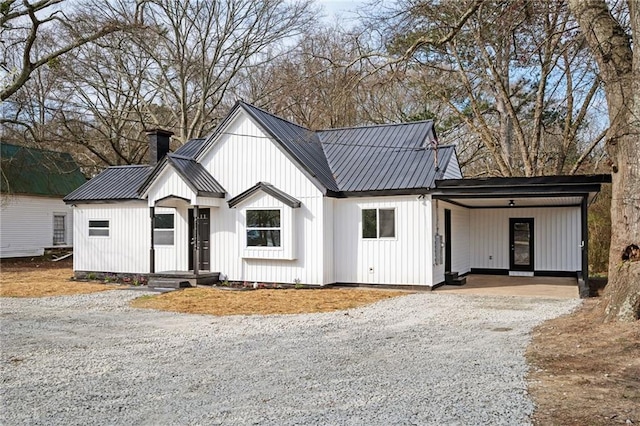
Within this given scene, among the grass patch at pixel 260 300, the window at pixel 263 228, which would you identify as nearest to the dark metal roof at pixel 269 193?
the window at pixel 263 228

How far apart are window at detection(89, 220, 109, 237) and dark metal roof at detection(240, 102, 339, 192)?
641 centimetres

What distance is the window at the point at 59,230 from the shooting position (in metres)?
27.6

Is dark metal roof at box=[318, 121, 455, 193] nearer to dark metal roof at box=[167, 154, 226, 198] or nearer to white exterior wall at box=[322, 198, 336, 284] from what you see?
white exterior wall at box=[322, 198, 336, 284]

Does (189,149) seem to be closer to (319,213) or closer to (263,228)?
(263,228)

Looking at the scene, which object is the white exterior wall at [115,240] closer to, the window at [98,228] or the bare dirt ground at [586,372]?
the window at [98,228]

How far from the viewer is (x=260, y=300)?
40.3 ft

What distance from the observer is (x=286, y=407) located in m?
4.81

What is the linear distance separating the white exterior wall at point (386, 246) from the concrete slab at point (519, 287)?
0.99 meters

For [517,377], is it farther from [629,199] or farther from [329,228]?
[329,228]

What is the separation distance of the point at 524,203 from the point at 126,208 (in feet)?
41.1

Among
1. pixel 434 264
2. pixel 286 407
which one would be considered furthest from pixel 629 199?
pixel 286 407

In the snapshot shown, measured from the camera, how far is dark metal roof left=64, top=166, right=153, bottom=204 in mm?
17266

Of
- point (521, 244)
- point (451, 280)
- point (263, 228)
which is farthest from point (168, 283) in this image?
point (521, 244)

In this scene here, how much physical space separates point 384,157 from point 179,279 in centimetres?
676
